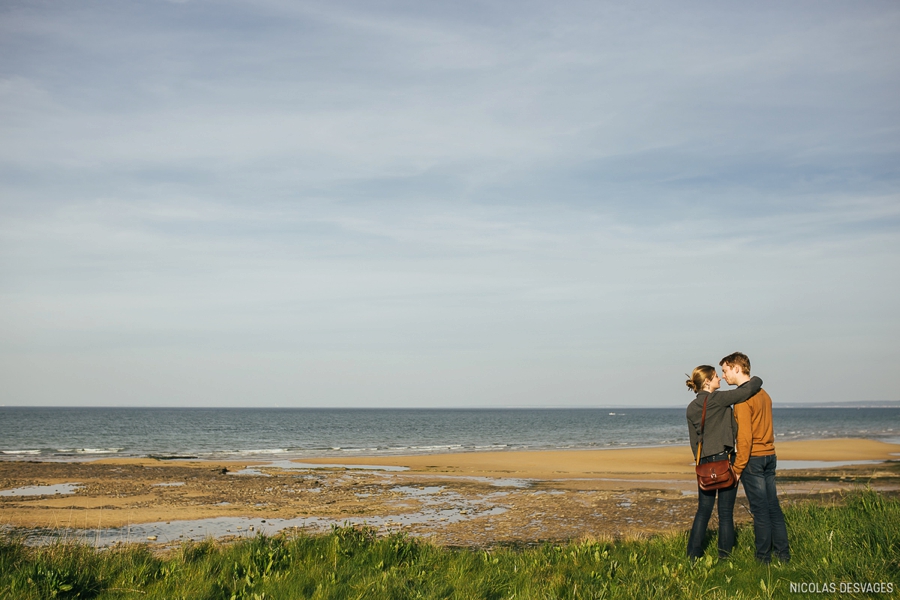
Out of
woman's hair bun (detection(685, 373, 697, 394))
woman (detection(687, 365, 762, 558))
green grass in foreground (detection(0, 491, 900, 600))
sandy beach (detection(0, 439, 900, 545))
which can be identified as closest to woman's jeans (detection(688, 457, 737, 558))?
woman (detection(687, 365, 762, 558))

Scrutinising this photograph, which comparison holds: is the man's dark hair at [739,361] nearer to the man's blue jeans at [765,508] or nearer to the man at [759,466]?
the man at [759,466]

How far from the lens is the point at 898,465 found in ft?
83.8

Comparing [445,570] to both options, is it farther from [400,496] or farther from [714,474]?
[400,496]

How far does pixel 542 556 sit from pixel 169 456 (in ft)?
109

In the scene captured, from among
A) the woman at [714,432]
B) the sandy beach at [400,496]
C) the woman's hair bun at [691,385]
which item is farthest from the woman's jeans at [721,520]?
the sandy beach at [400,496]

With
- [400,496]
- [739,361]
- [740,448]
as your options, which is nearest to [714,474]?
[740,448]

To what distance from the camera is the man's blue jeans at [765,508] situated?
6.35m

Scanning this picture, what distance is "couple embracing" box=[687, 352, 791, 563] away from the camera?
631cm

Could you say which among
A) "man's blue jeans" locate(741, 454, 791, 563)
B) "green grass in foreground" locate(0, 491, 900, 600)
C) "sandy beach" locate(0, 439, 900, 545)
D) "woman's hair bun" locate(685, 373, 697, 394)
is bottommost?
"sandy beach" locate(0, 439, 900, 545)

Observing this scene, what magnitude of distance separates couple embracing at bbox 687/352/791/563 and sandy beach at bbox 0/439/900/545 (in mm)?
3413

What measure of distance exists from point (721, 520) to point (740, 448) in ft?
3.15

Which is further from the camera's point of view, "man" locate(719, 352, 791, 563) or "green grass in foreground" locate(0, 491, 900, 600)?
"man" locate(719, 352, 791, 563)

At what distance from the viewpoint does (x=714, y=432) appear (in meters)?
6.47

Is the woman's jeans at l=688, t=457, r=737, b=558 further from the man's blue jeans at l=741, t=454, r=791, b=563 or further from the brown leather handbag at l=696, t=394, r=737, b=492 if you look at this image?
the man's blue jeans at l=741, t=454, r=791, b=563
